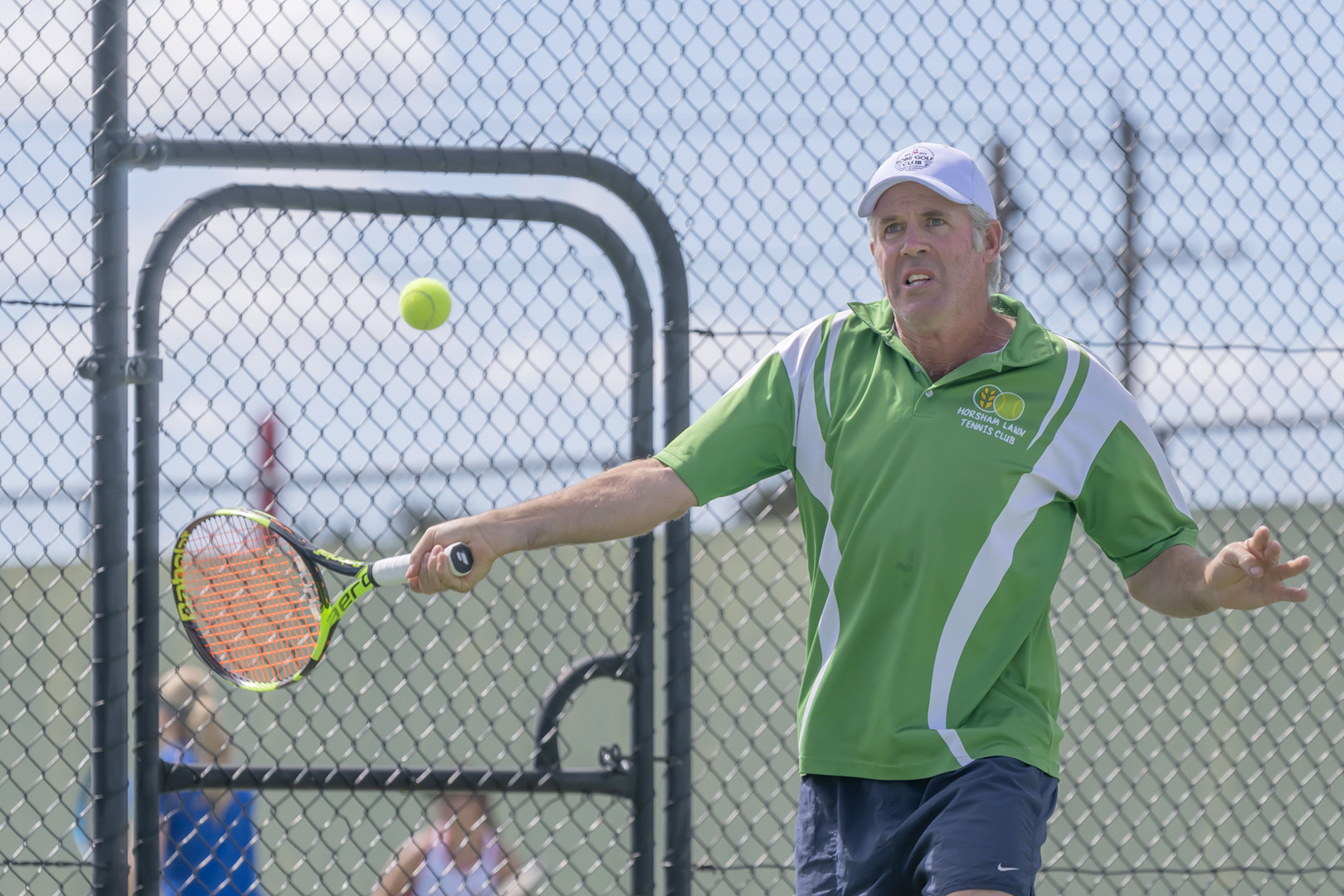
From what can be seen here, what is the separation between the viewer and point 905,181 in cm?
256

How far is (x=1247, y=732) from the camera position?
5.35 m

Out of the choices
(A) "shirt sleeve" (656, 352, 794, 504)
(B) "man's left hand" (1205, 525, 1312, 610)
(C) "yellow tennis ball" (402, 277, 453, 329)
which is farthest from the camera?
(C) "yellow tennis ball" (402, 277, 453, 329)

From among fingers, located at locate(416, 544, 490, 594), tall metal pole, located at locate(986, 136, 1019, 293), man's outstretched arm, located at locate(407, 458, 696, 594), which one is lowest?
fingers, located at locate(416, 544, 490, 594)

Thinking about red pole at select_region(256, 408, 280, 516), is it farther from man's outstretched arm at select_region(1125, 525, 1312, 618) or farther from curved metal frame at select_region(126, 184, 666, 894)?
man's outstretched arm at select_region(1125, 525, 1312, 618)

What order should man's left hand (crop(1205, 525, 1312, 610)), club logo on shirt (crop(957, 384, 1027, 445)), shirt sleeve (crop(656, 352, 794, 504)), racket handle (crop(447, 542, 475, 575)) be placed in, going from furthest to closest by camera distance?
shirt sleeve (crop(656, 352, 794, 504))
club logo on shirt (crop(957, 384, 1027, 445))
racket handle (crop(447, 542, 475, 575))
man's left hand (crop(1205, 525, 1312, 610))

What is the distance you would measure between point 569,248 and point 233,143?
2.64 feet

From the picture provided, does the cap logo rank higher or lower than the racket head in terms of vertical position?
higher

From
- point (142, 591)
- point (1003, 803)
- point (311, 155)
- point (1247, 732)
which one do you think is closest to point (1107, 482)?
point (1003, 803)

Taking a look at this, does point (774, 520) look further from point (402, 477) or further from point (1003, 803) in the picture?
point (1003, 803)

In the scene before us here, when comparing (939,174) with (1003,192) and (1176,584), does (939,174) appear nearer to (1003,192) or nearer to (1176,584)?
(1176,584)

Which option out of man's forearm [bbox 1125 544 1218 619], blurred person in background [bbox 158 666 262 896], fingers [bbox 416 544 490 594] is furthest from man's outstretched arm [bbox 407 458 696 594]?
blurred person in background [bbox 158 666 262 896]

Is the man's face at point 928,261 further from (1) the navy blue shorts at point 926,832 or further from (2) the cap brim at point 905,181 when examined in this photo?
(1) the navy blue shorts at point 926,832

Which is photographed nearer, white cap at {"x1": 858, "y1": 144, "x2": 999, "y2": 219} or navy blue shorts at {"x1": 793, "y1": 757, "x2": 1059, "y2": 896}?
navy blue shorts at {"x1": 793, "y1": 757, "x2": 1059, "y2": 896}

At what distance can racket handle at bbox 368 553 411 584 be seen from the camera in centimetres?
264
